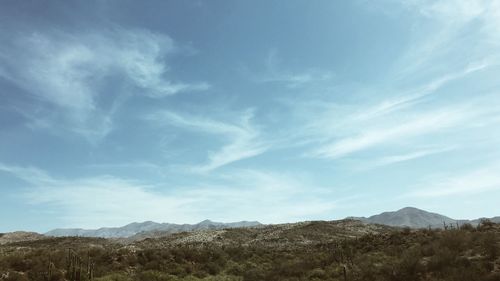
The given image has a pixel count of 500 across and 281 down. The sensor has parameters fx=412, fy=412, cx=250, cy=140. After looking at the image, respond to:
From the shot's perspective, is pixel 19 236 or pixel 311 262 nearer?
pixel 311 262

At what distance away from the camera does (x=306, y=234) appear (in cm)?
6075

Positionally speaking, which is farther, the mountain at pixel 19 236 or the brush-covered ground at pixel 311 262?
the mountain at pixel 19 236

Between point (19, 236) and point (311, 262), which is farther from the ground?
point (19, 236)

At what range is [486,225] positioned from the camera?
36.3m

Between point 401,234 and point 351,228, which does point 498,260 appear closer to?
point 401,234

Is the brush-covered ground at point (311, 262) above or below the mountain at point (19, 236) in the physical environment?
below

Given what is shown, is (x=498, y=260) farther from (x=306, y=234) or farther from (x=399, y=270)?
(x=306, y=234)

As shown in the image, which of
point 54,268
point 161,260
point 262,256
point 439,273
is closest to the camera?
point 439,273

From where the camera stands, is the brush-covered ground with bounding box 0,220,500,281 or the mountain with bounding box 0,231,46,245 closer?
the brush-covered ground with bounding box 0,220,500,281

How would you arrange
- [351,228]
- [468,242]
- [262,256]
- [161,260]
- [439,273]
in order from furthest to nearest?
1. [351,228]
2. [262,256]
3. [161,260]
4. [468,242]
5. [439,273]

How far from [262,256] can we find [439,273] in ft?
72.8

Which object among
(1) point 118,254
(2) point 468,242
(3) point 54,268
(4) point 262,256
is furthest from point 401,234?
(3) point 54,268

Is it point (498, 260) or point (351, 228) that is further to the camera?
point (351, 228)

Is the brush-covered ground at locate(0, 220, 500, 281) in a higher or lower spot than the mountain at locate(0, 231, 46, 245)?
lower
